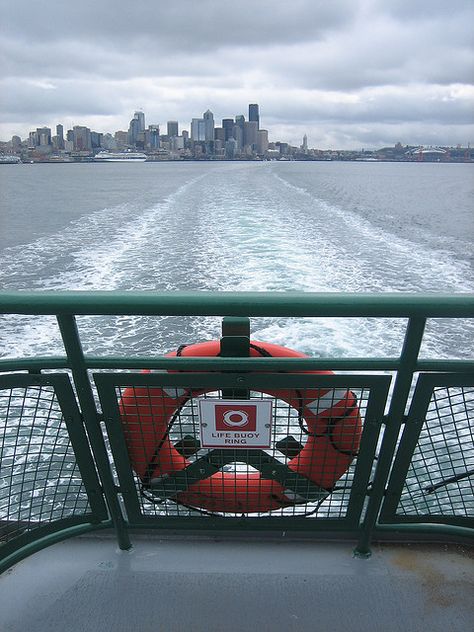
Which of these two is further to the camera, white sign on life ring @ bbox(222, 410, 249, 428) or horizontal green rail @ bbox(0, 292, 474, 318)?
white sign on life ring @ bbox(222, 410, 249, 428)

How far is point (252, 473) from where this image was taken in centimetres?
212

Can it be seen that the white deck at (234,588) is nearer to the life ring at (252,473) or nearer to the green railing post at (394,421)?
the green railing post at (394,421)

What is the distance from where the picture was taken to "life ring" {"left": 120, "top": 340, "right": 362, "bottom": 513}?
1878mm

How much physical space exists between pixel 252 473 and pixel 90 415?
653 millimetres

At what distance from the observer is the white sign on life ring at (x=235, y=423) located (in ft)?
5.91

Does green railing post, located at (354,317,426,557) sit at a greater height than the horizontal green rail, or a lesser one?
lesser

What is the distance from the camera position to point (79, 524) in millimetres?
A: 2193

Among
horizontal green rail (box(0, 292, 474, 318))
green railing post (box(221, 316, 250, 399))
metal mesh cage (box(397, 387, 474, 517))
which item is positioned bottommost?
metal mesh cage (box(397, 387, 474, 517))

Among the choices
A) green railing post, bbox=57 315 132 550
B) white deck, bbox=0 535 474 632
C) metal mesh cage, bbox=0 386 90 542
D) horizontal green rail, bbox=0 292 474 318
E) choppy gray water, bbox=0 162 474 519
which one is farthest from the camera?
choppy gray water, bbox=0 162 474 519

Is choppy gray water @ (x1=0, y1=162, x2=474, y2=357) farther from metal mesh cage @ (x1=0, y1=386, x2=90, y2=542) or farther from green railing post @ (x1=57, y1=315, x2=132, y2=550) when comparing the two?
green railing post @ (x1=57, y1=315, x2=132, y2=550)

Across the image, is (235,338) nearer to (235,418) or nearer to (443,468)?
(235,418)

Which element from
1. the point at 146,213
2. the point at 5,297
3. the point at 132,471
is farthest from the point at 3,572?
the point at 146,213

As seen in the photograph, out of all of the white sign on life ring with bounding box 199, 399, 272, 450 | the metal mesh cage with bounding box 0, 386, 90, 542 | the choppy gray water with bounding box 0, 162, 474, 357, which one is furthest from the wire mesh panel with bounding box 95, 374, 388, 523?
the choppy gray water with bounding box 0, 162, 474, 357

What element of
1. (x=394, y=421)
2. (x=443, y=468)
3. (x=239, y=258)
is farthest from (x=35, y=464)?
(x=239, y=258)
